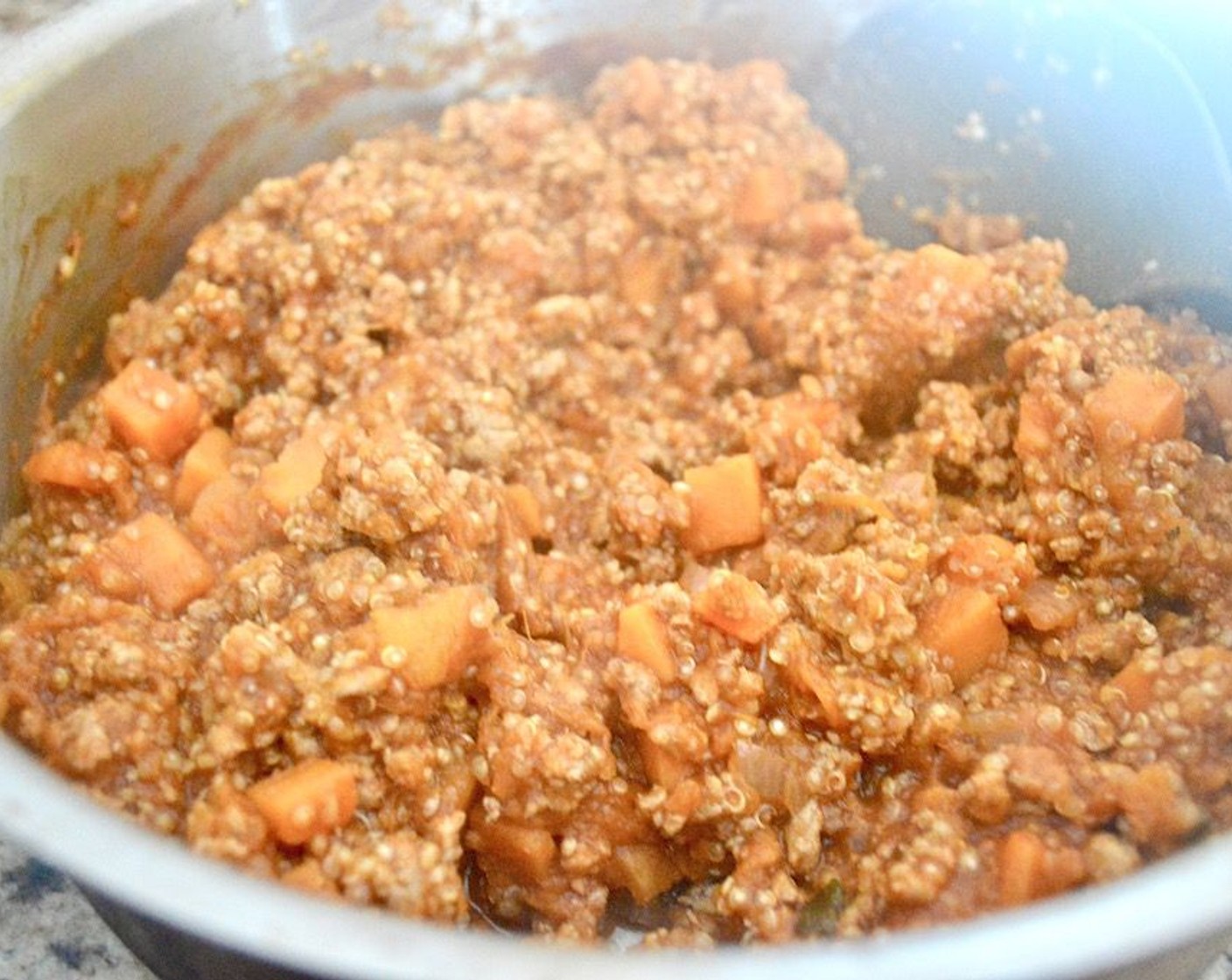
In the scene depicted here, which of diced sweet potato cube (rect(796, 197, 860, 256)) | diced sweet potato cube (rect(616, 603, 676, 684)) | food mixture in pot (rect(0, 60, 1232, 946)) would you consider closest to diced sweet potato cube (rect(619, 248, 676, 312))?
food mixture in pot (rect(0, 60, 1232, 946))

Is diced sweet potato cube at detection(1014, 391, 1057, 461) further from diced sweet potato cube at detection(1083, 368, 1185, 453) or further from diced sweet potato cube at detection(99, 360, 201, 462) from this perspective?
diced sweet potato cube at detection(99, 360, 201, 462)

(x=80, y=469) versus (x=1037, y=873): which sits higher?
(x=80, y=469)

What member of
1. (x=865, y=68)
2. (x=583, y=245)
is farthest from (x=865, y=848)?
(x=865, y=68)

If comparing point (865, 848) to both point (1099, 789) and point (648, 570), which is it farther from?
point (648, 570)

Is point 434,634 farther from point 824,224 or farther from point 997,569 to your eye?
point 824,224

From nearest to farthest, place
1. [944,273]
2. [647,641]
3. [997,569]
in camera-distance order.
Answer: [647,641] < [997,569] < [944,273]

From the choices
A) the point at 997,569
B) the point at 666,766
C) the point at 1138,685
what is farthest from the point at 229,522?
the point at 1138,685
